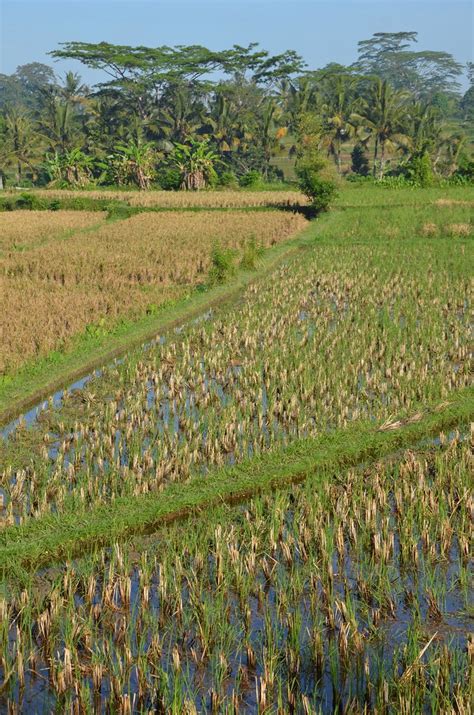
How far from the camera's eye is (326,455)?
6.61 metres

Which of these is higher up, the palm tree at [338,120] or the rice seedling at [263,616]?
the palm tree at [338,120]

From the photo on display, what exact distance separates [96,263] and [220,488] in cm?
1061

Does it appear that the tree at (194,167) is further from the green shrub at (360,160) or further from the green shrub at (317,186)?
the green shrub at (360,160)

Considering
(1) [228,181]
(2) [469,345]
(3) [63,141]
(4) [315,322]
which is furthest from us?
(3) [63,141]

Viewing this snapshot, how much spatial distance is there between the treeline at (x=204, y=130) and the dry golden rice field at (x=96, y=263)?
11173mm

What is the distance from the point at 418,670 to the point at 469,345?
6.86 meters

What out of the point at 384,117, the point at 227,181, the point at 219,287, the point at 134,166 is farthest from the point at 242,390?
the point at 384,117

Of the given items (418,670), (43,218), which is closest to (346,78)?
(43,218)

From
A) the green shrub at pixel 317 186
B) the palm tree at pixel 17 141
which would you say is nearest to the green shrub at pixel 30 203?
the palm tree at pixel 17 141

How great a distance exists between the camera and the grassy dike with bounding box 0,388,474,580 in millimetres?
5199

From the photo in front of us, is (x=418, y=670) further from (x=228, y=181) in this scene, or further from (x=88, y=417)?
(x=228, y=181)

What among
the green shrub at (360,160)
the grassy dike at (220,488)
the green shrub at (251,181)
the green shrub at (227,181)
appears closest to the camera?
the grassy dike at (220,488)

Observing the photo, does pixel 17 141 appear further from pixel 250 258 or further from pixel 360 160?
pixel 250 258

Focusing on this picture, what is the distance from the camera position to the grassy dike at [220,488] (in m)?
5.20
